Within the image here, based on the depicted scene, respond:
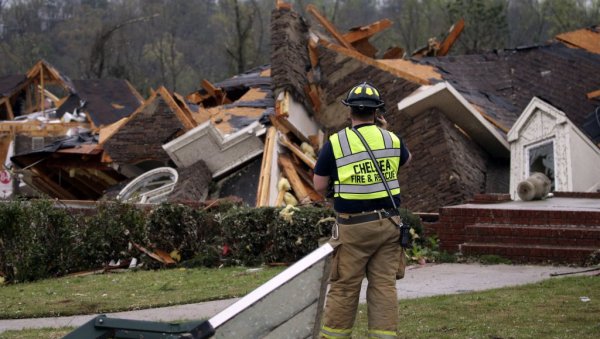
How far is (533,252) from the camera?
11.5m

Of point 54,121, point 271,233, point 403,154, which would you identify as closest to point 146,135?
point 271,233

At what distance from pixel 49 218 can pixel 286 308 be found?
7924 millimetres

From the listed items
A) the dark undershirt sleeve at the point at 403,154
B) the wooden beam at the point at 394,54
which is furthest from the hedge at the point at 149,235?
the wooden beam at the point at 394,54

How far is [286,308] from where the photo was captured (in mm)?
→ 5332

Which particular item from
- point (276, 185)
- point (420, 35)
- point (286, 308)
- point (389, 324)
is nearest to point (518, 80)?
point (276, 185)

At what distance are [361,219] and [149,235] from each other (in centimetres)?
687

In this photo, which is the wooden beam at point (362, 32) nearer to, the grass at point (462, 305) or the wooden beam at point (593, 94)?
the wooden beam at point (593, 94)

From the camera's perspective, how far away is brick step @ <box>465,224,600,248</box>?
11383 millimetres

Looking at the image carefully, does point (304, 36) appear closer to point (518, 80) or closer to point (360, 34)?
point (360, 34)

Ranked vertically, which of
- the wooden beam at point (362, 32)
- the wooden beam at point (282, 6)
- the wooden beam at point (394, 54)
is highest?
the wooden beam at point (282, 6)

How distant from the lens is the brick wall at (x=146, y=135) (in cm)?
1991

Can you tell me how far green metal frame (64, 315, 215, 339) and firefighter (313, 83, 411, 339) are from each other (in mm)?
1629

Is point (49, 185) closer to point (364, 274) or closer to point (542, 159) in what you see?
point (542, 159)

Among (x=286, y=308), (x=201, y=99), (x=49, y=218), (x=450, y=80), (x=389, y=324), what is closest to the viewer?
(x=286, y=308)
